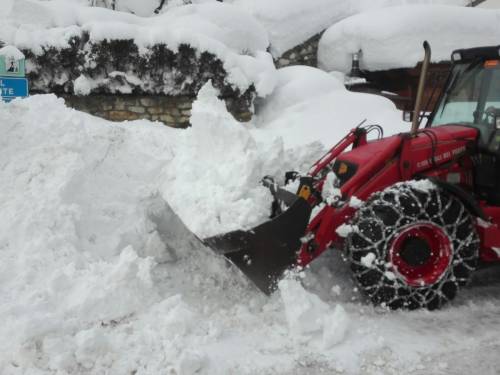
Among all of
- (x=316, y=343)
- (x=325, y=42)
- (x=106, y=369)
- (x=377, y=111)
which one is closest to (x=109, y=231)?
(x=106, y=369)

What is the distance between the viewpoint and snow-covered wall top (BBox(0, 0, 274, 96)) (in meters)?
7.74

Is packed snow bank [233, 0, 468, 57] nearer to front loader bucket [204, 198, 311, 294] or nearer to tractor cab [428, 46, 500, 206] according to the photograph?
tractor cab [428, 46, 500, 206]

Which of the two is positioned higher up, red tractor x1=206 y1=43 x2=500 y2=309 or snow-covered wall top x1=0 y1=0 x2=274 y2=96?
snow-covered wall top x1=0 y1=0 x2=274 y2=96

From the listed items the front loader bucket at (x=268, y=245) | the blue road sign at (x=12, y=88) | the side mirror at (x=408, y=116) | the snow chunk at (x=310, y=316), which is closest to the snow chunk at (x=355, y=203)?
the front loader bucket at (x=268, y=245)

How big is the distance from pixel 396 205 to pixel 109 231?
2.22 metres

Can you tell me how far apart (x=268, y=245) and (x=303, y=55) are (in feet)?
29.6

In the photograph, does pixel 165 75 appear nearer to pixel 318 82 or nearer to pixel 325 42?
pixel 318 82

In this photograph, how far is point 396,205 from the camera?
3287 mm

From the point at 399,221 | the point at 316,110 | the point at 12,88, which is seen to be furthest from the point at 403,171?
the point at 316,110

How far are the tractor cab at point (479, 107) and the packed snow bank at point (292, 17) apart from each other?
23.4 feet

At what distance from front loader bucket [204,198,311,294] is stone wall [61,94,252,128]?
5.50 m

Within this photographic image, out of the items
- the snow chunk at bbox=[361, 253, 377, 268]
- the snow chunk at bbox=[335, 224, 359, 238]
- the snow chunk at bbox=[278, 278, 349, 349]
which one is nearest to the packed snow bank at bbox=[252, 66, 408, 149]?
the snow chunk at bbox=[335, 224, 359, 238]

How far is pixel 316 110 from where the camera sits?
8922mm

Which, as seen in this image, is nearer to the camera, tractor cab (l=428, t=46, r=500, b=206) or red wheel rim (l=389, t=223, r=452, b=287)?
red wheel rim (l=389, t=223, r=452, b=287)
